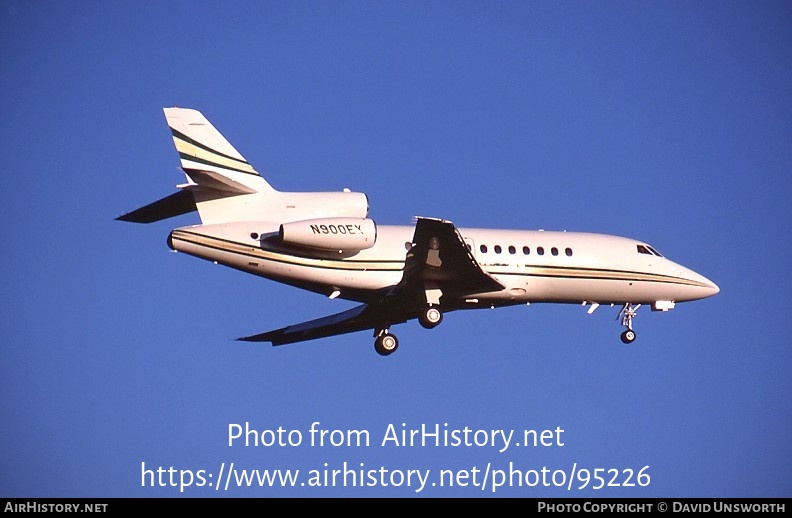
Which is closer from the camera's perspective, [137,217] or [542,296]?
[137,217]

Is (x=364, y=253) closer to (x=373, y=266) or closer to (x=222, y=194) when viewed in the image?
(x=373, y=266)

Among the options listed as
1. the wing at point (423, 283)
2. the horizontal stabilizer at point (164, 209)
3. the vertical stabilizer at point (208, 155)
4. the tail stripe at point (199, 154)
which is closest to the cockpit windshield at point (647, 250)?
the wing at point (423, 283)

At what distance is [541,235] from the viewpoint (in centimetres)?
2831

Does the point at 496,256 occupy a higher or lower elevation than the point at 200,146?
lower

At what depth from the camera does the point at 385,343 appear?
91.4ft

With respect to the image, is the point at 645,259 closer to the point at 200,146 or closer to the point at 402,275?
the point at 402,275

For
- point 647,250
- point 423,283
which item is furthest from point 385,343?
point 647,250

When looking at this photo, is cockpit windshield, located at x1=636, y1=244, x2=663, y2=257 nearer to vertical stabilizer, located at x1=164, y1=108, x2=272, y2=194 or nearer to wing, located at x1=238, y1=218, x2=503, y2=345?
wing, located at x1=238, y1=218, x2=503, y2=345

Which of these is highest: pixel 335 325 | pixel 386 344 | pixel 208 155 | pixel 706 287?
pixel 208 155

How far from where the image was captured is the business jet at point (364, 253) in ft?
80.8

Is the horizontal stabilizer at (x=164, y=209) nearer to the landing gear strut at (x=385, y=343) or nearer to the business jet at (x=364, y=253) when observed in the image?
the business jet at (x=364, y=253)

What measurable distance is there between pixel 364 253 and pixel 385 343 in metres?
2.90
